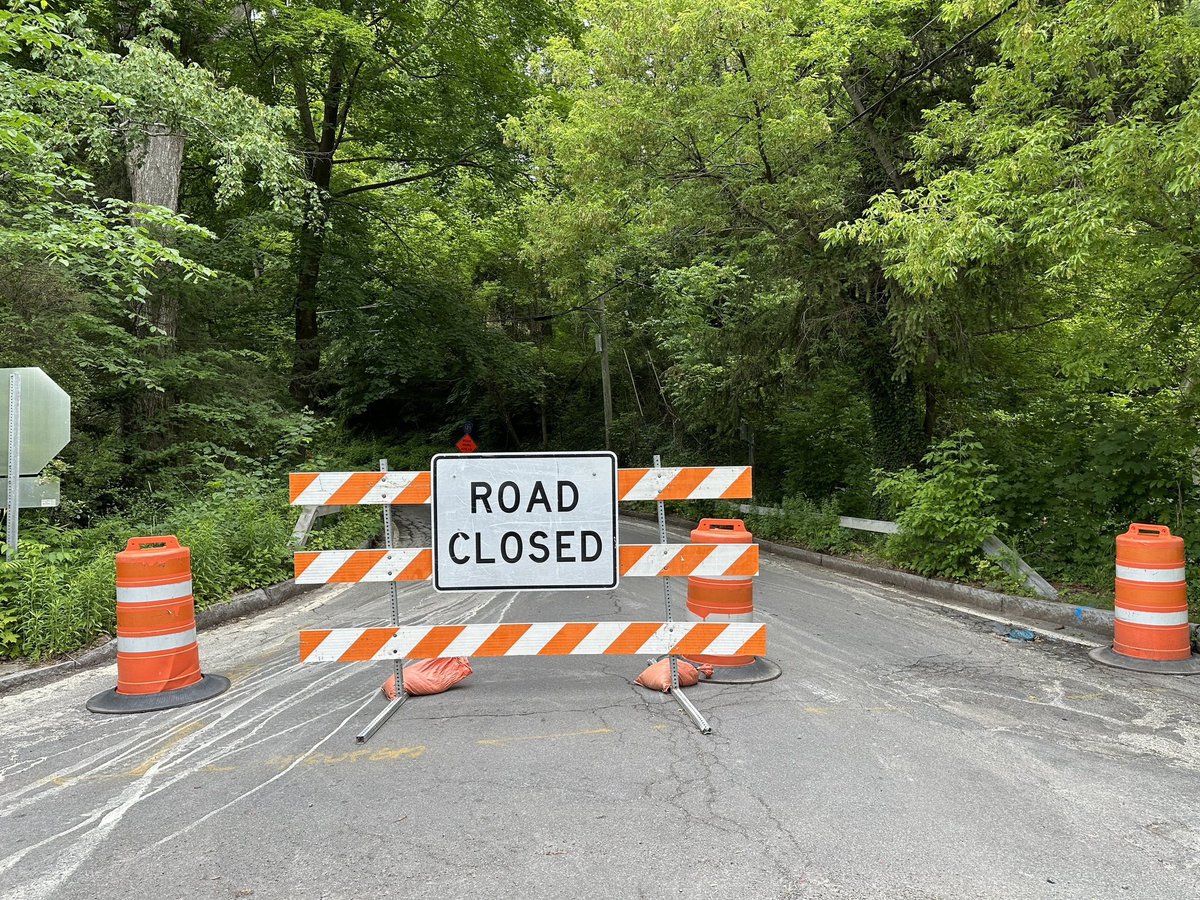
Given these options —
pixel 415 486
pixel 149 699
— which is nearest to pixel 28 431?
pixel 149 699

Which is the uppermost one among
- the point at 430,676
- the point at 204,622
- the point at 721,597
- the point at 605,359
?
the point at 605,359

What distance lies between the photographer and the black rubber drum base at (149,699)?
5453 millimetres

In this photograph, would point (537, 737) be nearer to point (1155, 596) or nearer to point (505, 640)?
point (505, 640)

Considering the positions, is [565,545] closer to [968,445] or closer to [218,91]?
[968,445]

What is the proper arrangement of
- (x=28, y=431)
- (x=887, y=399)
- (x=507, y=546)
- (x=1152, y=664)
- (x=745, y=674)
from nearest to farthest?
1. (x=507, y=546)
2. (x=745, y=674)
3. (x=1152, y=664)
4. (x=28, y=431)
5. (x=887, y=399)

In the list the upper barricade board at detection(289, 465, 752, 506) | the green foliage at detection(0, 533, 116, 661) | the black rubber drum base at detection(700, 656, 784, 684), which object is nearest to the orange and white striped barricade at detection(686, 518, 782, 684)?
the black rubber drum base at detection(700, 656, 784, 684)

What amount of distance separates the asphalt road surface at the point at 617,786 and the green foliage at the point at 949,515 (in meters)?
3.27

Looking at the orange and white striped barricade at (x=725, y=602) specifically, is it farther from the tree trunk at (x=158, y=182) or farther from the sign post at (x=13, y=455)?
the tree trunk at (x=158, y=182)

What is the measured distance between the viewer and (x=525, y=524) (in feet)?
17.1

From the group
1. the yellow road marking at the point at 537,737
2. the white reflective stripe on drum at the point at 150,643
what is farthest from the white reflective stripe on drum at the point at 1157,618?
the white reflective stripe on drum at the point at 150,643

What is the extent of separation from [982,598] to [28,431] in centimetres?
973

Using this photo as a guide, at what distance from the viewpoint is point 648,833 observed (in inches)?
140

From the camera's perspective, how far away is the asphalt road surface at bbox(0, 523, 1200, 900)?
3.23m

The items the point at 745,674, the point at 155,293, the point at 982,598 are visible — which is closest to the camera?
the point at 745,674
